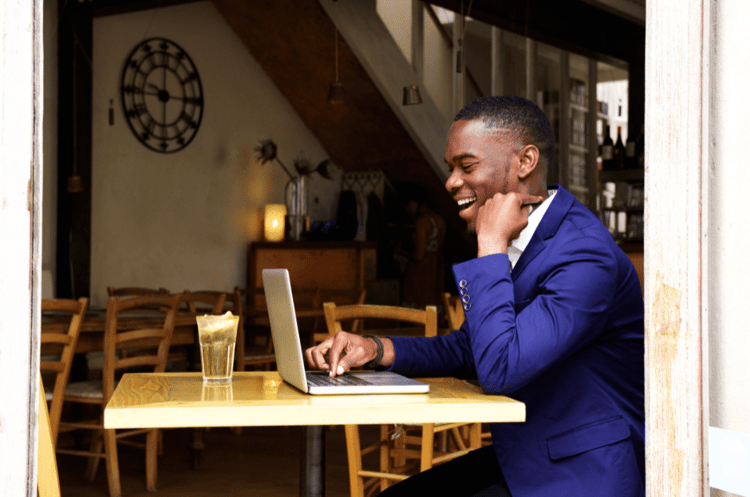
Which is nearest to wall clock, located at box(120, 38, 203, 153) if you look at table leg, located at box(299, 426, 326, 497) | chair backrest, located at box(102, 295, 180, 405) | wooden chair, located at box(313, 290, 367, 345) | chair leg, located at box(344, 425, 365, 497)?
wooden chair, located at box(313, 290, 367, 345)

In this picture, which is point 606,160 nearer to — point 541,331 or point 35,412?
point 541,331

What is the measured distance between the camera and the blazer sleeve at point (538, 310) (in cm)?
119

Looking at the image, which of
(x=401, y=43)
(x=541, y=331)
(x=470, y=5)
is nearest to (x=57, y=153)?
(x=470, y=5)

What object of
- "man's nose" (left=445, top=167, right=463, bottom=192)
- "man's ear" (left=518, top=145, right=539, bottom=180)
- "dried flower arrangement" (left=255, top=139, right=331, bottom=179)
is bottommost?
"man's nose" (left=445, top=167, right=463, bottom=192)

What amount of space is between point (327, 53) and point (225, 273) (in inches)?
102

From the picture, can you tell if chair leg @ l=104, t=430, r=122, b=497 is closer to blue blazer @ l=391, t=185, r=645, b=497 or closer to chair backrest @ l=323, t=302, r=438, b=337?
chair backrest @ l=323, t=302, r=438, b=337

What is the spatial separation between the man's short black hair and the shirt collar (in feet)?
0.28

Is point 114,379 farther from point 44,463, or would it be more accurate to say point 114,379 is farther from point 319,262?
point 319,262

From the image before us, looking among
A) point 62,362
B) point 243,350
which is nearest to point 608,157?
point 243,350

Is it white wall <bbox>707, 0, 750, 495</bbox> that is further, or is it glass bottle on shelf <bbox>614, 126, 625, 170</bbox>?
glass bottle on shelf <bbox>614, 126, 625, 170</bbox>

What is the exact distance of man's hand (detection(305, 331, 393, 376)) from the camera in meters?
1.46

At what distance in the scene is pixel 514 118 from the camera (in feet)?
4.49

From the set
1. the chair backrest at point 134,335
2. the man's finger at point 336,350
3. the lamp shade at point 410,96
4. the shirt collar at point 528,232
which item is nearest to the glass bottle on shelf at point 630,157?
the lamp shade at point 410,96

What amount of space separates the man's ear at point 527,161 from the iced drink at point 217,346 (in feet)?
2.07
